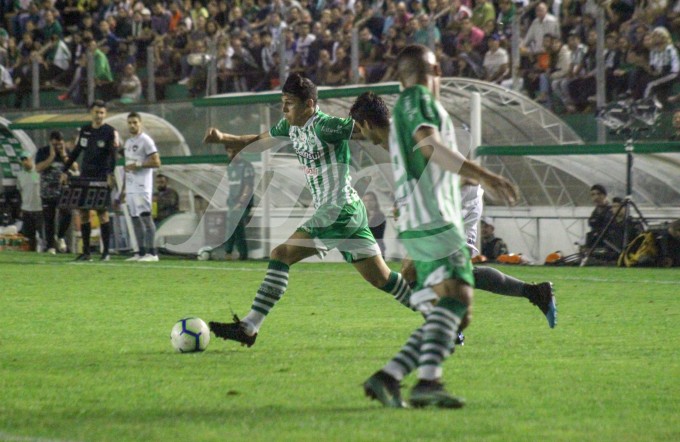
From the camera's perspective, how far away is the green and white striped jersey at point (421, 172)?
5.72 m

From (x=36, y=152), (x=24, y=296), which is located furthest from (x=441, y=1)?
(x=24, y=296)

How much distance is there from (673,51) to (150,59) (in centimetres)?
1143

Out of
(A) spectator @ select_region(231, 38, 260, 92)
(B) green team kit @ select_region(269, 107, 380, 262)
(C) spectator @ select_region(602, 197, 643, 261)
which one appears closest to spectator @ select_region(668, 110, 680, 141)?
(C) spectator @ select_region(602, 197, 643, 261)

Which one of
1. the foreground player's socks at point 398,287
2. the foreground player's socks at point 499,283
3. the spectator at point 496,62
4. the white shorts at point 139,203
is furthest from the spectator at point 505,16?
the foreground player's socks at point 398,287

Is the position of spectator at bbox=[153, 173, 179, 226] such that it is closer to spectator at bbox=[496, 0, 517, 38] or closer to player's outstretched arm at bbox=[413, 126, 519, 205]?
spectator at bbox=[496, 0, 517, 38]

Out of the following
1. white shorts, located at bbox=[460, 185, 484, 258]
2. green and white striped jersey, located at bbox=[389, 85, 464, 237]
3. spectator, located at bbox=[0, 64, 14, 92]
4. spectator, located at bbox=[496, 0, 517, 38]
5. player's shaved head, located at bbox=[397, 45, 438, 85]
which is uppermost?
spectator, located at bbox=[496, 0, 517, 38]

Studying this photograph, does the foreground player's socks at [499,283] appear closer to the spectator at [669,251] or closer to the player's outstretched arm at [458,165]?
the player's outstretched arm at [458,165]

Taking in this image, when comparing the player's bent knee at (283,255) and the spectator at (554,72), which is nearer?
the player's bent knee at (283,255)

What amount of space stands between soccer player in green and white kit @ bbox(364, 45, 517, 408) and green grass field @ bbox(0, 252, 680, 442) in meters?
0.16

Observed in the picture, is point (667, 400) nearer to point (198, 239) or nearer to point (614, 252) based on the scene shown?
point (614, 252)

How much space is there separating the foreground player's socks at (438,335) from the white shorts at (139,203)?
1301 centimetres

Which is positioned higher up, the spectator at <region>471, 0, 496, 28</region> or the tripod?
the spectator at <region>471, 0, 496, 28</region>

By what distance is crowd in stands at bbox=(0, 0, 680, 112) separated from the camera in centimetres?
1923

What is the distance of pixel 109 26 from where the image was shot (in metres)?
27.8
